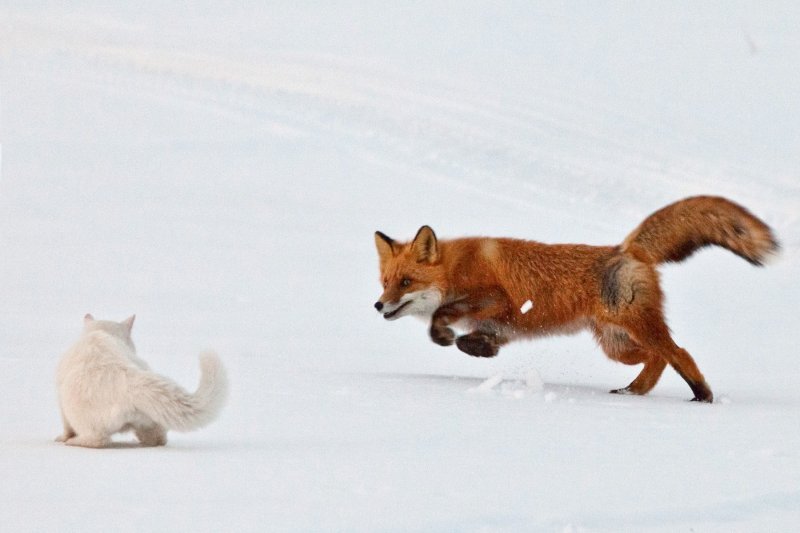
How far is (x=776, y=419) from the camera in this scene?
6.20m

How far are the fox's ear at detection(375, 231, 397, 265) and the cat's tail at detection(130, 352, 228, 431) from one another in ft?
9.65

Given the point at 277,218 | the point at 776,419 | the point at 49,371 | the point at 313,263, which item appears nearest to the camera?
the point at 776,419

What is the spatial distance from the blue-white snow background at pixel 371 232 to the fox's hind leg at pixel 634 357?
0.91ft

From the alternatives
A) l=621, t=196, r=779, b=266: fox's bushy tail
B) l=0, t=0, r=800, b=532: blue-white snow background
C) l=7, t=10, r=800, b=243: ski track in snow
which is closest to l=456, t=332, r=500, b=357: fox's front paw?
l=0, t=0, r=800, b=532: blue-white snow background

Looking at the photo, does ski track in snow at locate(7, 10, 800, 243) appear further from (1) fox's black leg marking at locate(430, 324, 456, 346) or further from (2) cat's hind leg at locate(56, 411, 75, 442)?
(2) cat's hind leg at locate(56, 411, 75, 442)

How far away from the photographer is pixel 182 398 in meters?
4.89

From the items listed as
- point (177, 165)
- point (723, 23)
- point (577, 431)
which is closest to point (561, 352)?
point (577, 431)

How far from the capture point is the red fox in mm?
7094

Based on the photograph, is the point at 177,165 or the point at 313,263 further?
the point at 177,165

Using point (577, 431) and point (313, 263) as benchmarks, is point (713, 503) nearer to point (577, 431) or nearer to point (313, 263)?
point (577, 431)

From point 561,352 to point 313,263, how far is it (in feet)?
9.43

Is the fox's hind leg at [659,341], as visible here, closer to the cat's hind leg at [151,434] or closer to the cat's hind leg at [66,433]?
the cat's hind leg at [151,434]

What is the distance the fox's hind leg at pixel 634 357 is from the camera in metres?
7.33

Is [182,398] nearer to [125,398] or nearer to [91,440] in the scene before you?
[125,398]
